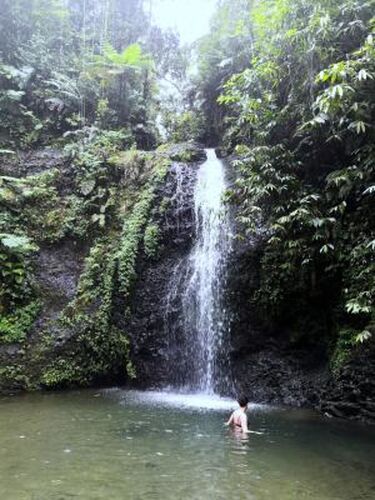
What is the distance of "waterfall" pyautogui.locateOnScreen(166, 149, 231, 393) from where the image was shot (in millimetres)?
11047

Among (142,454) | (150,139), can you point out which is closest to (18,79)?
(150,139)

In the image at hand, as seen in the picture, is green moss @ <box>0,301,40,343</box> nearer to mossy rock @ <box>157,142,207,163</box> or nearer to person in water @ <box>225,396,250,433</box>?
mossy rock @ <box>157,142,207,163</box>

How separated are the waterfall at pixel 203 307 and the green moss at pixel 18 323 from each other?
3121 millimetres

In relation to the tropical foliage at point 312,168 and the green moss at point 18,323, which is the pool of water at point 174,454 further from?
the tropical foliage at point 312,168

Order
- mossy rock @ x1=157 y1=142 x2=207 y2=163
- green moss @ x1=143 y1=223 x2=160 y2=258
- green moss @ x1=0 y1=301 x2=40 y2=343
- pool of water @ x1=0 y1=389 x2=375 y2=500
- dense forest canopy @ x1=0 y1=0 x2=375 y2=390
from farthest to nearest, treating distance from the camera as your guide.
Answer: mossy rock @ x1=157 y1=142 x2=207 y2=163 → green moss @ x1=143 y1=223 x2=160 y2=258 → green moss @ x1=0 y1=301 x2=40 y2=343 → dense forest canopy @ x1=0 y1=0 x2=375 y2=390 → pool of water @ x1=0 y1=389 x2=375 y2=500

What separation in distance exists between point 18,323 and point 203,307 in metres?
4.16

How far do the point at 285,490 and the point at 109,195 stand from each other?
9.79m

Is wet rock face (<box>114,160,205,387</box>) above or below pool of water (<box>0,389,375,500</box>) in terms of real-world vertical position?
above

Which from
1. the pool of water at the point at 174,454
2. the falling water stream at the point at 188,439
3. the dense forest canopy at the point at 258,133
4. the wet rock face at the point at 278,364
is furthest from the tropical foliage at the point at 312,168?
the pool of water at the point at 174,454

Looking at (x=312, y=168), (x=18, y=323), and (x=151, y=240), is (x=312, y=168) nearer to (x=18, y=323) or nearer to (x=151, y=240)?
(x=151, y=240)

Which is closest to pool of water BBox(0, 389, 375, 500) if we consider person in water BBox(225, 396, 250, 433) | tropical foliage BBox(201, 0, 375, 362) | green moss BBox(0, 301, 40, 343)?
person in water BBox(225, 396, 250, 433)

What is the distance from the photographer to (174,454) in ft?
20.9

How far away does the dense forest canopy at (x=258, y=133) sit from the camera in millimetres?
9172

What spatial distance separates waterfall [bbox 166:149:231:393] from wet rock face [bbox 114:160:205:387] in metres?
0.18
